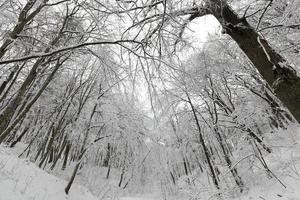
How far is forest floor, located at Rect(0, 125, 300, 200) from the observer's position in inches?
231

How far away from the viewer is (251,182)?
870 centimetres

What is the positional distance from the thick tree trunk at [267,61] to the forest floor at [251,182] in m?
4.15

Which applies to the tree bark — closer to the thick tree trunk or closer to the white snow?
the thick tree trunk

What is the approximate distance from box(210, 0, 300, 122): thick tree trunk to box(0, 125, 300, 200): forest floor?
4.15m

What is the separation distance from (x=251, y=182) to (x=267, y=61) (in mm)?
8235

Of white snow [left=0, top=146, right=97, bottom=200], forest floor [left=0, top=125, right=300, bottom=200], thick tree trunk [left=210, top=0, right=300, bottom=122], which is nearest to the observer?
thick tree trunk [left=210, top=0, right=300, bottom=122]

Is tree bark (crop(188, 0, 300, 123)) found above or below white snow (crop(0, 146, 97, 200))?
above

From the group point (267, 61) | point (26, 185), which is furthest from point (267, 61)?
point (26, 185)

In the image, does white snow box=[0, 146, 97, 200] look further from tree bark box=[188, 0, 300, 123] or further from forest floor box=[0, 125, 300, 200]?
tree bark box=[188, 0, 300, 123]

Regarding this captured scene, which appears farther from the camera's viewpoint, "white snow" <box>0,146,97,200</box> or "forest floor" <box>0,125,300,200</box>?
"forest floor" <box>0,125,300,200</box>

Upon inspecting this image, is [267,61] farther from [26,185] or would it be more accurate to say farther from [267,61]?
[26,185]

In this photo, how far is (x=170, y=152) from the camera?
2416 cm

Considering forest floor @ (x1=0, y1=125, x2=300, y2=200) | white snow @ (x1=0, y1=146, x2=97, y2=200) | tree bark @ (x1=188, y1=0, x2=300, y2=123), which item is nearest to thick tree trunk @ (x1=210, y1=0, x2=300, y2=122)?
tree bark @ (x1=188, y1=0, x2=300, y2=123)

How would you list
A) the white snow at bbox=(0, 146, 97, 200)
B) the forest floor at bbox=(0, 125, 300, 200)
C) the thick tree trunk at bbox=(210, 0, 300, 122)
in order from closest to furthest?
the thick tree trunk at bbox=(210, 0, 300, 122)
the white snow at bbox=(0, 146, 97, 200)
the forest floor at bbox=(0, 125, 300, 200)
